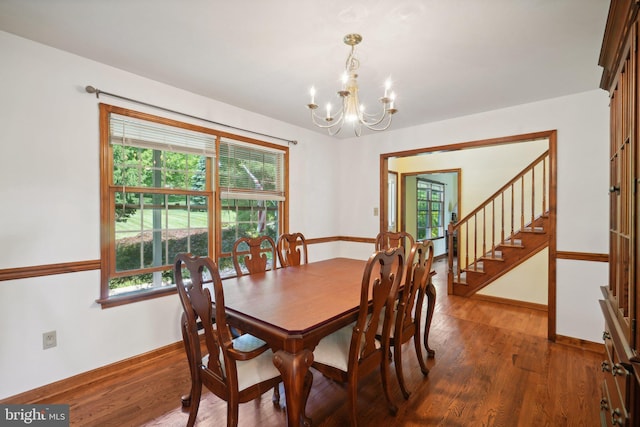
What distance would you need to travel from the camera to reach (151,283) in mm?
2602

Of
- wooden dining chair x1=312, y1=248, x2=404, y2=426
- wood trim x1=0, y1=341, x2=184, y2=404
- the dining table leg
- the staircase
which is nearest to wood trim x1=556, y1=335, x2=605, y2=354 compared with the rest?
the staircase

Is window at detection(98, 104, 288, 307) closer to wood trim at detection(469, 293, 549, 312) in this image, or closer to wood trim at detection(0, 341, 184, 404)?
wood trim at detection(0, 341, 184, 404)

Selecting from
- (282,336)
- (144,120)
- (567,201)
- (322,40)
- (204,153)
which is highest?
(322,40)

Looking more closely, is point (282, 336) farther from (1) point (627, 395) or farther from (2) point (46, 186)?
(2) point (46, 186)

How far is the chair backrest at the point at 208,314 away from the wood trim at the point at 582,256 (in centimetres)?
316

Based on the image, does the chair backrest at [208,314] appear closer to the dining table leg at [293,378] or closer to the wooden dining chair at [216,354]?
the wooden dining chair at [216,354]

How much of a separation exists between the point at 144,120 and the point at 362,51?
184cm

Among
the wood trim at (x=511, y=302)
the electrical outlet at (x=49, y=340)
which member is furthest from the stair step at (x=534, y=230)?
the electrical outlet at (x=49, y=340)

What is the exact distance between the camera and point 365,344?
5.51 ft

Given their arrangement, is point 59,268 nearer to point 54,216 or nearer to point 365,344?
point 54,216

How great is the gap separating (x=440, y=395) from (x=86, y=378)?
2513 millimetres

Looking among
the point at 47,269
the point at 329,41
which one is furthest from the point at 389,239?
the point at 47,269

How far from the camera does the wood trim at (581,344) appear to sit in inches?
105

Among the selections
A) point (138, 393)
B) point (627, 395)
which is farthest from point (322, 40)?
point (138, 393)
